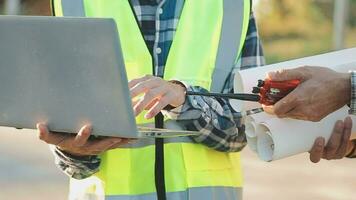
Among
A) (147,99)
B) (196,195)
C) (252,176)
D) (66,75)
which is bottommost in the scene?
(252,176)

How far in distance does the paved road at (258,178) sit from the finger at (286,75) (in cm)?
433

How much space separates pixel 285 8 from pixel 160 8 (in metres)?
12.3

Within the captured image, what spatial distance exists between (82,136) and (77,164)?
0.33m

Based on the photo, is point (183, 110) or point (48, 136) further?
point (183, 110)

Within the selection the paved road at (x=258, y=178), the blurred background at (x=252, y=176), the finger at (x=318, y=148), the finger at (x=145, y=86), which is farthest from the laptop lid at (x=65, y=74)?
the paved road at (x=258, y=178)

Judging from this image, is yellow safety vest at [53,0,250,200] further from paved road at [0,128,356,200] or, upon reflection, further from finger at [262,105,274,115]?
paved road at [0,128,356,200]

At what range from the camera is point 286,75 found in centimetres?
315

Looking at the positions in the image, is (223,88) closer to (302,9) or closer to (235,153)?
(235,153)

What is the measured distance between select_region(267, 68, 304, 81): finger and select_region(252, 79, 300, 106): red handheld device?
12 millimetres

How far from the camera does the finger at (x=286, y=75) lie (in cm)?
314

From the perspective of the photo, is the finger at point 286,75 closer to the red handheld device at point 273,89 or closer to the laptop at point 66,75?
the red handheld device at point 273,89

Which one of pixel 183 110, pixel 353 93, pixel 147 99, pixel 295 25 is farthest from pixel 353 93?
pixel 295 25

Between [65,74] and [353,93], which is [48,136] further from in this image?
[353,93]

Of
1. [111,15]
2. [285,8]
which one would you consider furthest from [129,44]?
[285,8]
